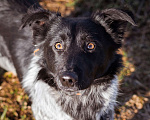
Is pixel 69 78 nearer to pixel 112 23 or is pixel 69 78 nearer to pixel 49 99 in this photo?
pixel 49 99

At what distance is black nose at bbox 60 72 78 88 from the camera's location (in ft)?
8.18

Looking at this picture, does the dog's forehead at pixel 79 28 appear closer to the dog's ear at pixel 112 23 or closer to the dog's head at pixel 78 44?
the dog's head at pixel 78 44

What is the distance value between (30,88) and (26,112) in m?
0.72

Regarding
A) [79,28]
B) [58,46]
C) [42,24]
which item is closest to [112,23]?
[79,28]

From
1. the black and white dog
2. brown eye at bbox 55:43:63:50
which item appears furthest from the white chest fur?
brown eye at bbox 55:43:63:50

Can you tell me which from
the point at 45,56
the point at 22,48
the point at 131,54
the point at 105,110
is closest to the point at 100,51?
the point at 45,56

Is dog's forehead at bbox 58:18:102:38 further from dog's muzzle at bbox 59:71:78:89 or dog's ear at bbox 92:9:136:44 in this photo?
dog's muzzle at bbox 59:71:78:89

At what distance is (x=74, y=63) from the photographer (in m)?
2.67

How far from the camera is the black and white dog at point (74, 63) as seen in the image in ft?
9.16

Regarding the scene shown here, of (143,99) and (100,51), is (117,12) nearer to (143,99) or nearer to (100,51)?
(100,51)

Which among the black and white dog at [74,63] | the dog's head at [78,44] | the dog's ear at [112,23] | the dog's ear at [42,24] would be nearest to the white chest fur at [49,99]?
the black and white dog at [74,63]

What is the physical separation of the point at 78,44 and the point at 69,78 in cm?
63

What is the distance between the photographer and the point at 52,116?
3445mm

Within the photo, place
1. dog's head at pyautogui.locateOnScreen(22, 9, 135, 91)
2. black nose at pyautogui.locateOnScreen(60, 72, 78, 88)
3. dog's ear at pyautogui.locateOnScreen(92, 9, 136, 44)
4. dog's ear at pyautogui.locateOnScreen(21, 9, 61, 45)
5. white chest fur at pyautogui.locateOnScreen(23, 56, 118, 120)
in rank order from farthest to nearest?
white chest fur at pyautogui.locateOnScreen(23, 56, 118, 120) → dog's ear at pyautogui.locateOnScreen(21, 9, 61, 45) → dog's ear at pyautogui.locateOnScreen(92, 9, 136, 44) → dog's head at pyautogui.locateOnScreen(22, 9, 135, 91) → black nose at pyautogui.locateOnScreen(60, 72, 78, 88)
